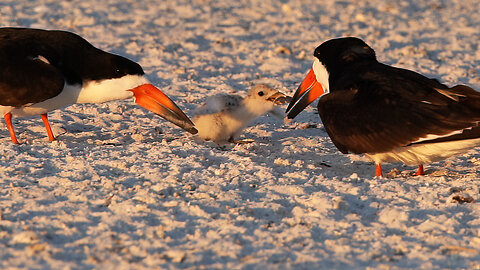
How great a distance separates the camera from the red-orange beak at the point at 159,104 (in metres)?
6.51

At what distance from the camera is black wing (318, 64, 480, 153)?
532 centimetres

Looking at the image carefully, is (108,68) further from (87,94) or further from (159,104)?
(159,104)

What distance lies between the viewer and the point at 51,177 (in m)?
5.16

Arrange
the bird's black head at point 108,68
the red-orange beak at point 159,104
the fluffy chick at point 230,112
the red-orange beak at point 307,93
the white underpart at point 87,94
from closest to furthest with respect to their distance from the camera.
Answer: the white underpart at point 87,94
the bird's black head at point 108,68
the red-orange beak at point 159,104
the red-orange beak at point 307,93
the fluffy chick at point 230,112

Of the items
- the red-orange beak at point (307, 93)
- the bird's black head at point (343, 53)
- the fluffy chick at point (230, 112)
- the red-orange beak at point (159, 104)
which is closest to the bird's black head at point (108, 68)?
the red-orange beak at point (159, 104)

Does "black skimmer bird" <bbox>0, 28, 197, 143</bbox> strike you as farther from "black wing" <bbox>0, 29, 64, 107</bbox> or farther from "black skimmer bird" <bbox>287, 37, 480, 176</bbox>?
"black skimmer bird" <bbox>287, 37, 480, 176</bbox>

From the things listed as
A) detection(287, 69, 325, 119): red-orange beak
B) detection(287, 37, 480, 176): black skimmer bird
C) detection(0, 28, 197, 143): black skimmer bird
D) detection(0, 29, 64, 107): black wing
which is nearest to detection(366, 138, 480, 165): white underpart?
detection(287, 37, 480, 176): black skimmer bird

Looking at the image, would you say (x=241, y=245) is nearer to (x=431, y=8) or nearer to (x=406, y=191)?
(x=406, y=191)

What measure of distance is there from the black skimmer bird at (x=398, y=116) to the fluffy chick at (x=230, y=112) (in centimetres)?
140

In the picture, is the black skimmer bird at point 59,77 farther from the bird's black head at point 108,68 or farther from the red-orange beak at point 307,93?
the red-orange beak at point 307,93

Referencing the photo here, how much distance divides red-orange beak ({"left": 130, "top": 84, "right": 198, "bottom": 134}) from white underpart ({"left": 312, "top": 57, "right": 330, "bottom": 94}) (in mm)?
1271

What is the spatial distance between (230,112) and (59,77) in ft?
6.05

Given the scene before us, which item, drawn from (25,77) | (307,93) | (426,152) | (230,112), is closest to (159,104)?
(230,112)

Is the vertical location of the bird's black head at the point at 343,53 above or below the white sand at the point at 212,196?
above
